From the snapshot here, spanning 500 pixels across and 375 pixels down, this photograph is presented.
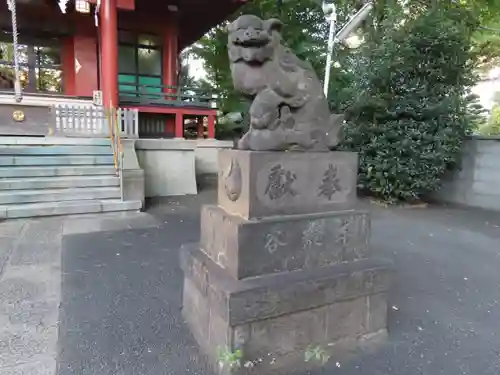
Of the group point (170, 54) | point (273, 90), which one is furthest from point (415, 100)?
point (170, 54)

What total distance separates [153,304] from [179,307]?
223 millimetres

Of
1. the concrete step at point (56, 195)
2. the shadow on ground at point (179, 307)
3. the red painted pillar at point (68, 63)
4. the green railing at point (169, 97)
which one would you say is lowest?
the shadow on ground at point (179, 307)

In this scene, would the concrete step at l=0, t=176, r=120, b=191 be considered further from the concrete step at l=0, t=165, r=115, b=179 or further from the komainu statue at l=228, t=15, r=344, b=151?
the komainu statue at l=228, t=15, r=344, b=151

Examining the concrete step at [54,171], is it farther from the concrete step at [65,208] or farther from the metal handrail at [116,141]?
the concrete step at [65,208]

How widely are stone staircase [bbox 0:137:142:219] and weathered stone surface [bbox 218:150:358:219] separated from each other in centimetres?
451

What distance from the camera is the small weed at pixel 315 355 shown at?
2242mm

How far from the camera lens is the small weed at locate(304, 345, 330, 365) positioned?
2242 mm

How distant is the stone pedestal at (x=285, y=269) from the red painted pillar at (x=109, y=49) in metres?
7.99

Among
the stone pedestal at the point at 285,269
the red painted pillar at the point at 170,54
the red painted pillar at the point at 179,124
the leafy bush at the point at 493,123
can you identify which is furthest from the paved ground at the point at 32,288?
the leafy bush at the point at 493,123

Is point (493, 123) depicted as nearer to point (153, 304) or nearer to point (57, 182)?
point (57, 182)

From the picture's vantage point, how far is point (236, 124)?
15000 millimetres

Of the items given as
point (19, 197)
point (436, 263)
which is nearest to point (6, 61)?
Answer: point (19, 197)

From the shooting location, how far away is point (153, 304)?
116 inches

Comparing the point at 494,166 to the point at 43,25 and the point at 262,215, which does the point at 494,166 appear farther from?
the point at 43,25
